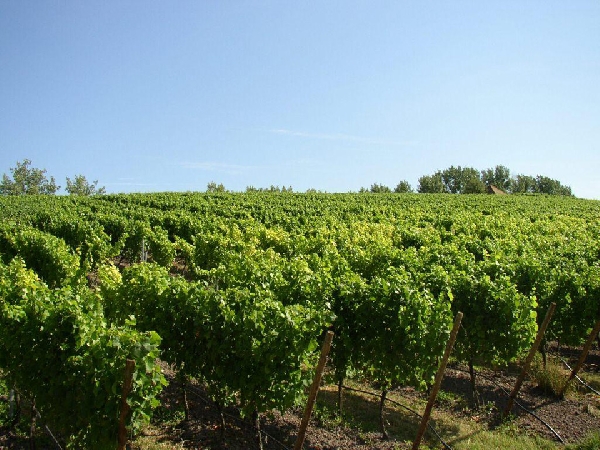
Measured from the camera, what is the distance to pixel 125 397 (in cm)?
473

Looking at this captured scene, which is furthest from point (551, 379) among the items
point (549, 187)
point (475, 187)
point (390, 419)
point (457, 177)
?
point (549, 187)

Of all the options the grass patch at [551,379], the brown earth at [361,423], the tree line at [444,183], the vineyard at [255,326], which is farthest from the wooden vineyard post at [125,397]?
the tree line at [444,183]

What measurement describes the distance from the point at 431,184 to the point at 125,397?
337ft

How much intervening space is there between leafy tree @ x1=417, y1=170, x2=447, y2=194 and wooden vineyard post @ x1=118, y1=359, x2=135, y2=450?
3929 inches

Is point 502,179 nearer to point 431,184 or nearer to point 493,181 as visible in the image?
point 493,181

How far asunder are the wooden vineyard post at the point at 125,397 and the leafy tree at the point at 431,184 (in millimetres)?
99796

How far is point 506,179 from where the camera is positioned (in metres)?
111

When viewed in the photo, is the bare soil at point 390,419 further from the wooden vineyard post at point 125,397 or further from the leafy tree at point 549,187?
the leafy tree at point 549,187

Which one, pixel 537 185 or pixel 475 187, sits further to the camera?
pixel 537 185

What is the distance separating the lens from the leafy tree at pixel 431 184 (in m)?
101

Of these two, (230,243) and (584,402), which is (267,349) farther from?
(230,243)

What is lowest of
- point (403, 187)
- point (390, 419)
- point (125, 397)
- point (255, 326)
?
point (390, 419)

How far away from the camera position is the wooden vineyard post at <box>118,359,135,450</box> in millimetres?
4574

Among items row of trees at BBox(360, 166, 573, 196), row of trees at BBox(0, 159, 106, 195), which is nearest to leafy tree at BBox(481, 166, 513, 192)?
row of trees at BBox(360, 166, 573, 196)
